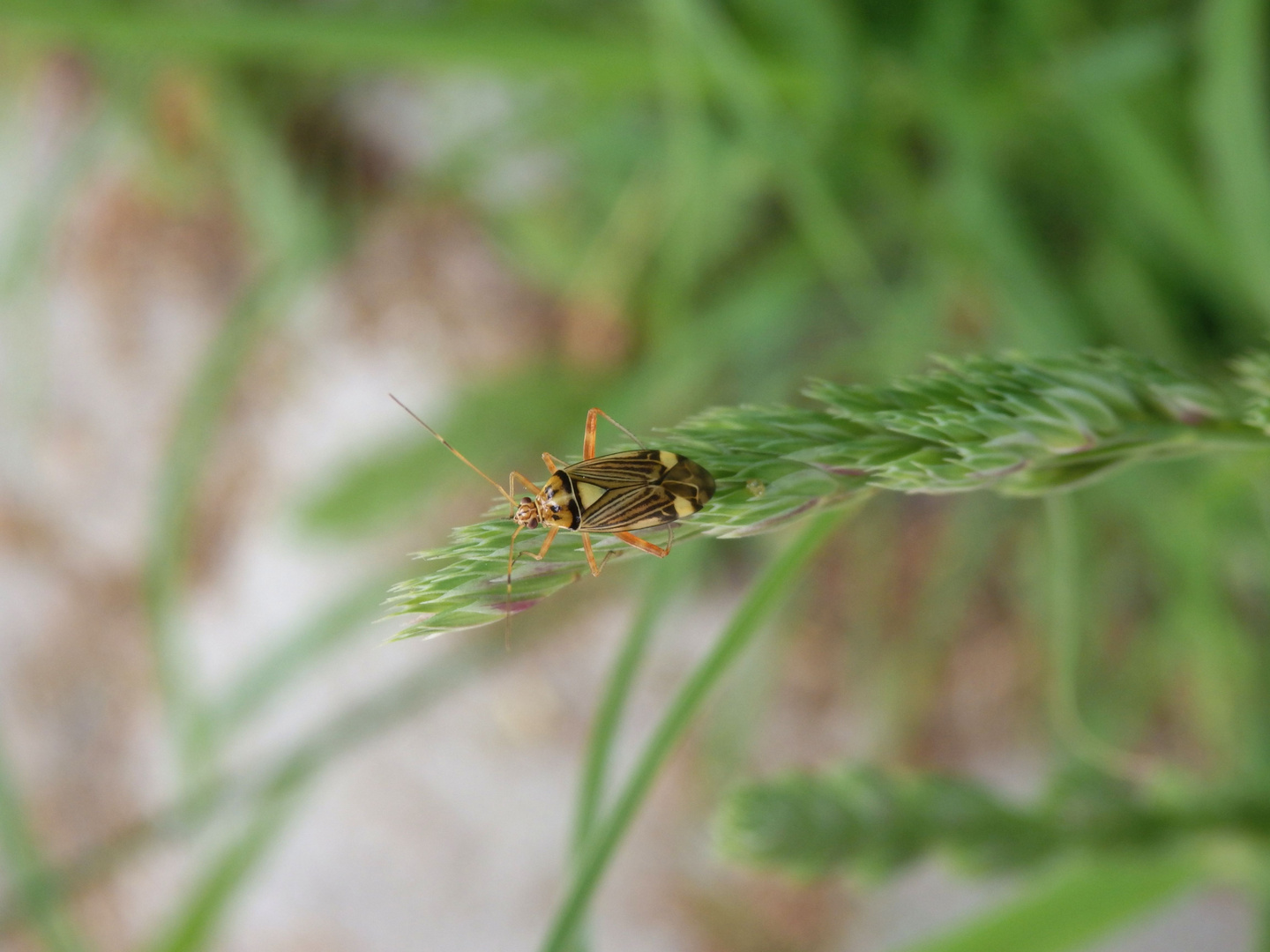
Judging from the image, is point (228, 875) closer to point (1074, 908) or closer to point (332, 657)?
point (1074, 908)

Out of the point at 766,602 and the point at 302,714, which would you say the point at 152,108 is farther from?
the point at 766,602

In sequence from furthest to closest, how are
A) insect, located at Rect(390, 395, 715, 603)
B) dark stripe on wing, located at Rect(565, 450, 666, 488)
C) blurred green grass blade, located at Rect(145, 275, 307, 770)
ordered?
blurred green grass blade, located at Rect(145, 275, 307, 770), dark stripe on wing, located at Rect(565, 450, 666, 488), insect, located at Rect(390, 395, 715, 603)

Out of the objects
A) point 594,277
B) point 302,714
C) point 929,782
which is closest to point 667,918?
point 302,714

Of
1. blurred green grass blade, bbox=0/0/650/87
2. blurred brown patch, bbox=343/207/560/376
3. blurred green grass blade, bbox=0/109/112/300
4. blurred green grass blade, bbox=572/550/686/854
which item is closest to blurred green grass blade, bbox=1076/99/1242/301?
blurred green grass blade, bbox=0/0/650/87

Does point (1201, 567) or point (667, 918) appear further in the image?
point (667, 918)

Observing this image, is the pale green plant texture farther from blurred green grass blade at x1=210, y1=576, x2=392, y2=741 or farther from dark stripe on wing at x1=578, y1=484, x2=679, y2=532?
blurred green grass blade at x1=210, y1=576, x2=392, y2=741

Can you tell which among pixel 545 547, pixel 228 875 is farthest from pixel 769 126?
pixel 228 875

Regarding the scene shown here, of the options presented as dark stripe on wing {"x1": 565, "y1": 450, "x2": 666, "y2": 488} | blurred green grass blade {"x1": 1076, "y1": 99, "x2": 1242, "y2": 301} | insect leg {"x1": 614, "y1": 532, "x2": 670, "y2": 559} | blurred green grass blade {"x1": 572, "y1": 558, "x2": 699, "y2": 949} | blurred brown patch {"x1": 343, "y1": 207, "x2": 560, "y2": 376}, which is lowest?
blurred green grass blade {"x1": 572, "y1": 558, "x2": 699, "y2": 949}
